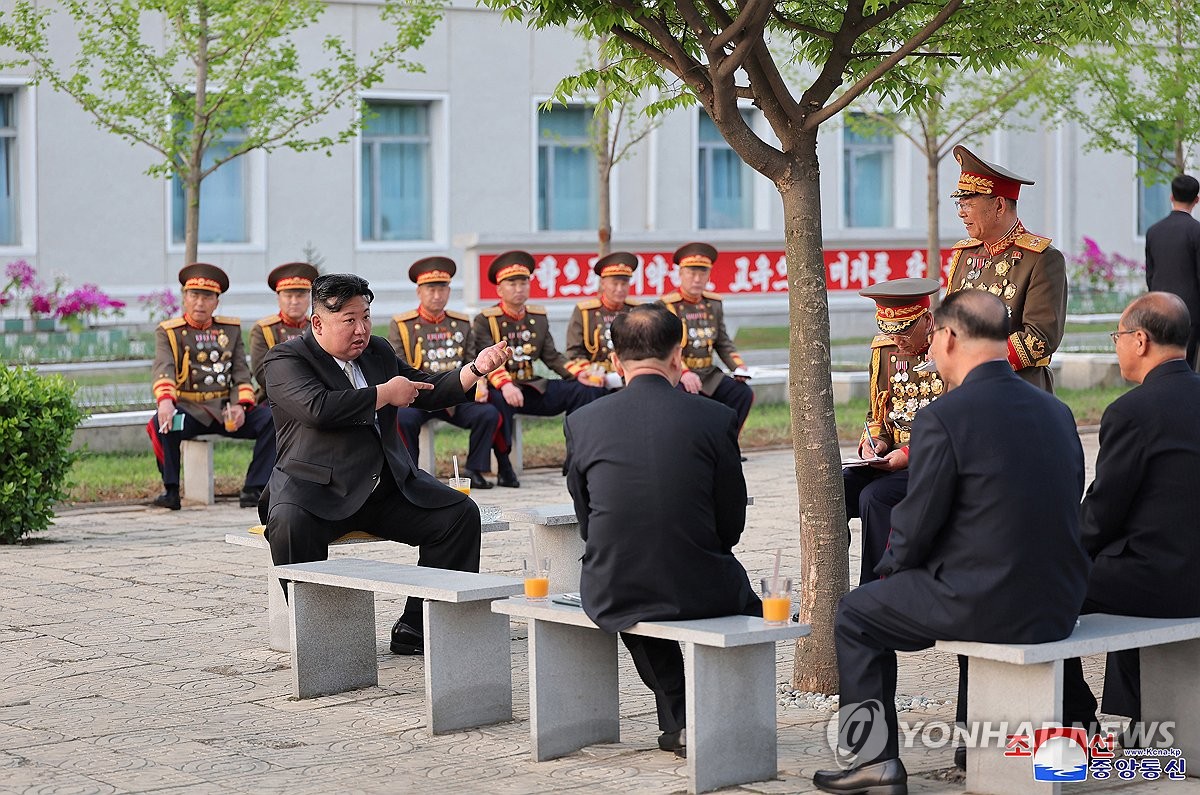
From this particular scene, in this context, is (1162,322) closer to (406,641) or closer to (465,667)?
(465,667)

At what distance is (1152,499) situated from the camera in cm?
572

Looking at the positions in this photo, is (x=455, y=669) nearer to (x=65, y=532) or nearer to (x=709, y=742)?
(x=709, y=742)

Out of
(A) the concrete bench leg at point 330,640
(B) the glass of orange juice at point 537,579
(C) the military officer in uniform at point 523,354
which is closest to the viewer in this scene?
(B) the glass of orange juice at point 537,579

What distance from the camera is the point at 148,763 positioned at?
595 cm

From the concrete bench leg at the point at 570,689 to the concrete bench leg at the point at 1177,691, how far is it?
1.75 m

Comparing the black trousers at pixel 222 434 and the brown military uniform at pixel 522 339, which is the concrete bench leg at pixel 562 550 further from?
the brown military uniform at pixel 522 339

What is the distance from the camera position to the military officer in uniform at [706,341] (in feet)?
48.3

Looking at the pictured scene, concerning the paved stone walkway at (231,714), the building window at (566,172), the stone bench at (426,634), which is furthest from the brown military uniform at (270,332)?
the building window at (566,172)

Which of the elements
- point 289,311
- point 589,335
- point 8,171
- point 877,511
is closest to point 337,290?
point 877,511

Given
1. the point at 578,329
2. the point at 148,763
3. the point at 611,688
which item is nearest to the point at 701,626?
the point at 611,688

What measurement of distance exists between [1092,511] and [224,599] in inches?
188

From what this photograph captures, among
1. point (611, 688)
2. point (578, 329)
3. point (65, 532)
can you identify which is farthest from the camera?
point (578, 329)

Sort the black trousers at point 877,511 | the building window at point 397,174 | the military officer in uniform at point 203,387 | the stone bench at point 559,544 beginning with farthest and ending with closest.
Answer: the building window at point 397,174 < the military officer in uniform at point 203,387 < the stone bench at point 559,544 < the black trousers at point 877,511

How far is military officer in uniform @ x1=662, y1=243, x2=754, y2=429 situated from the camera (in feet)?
48.3
